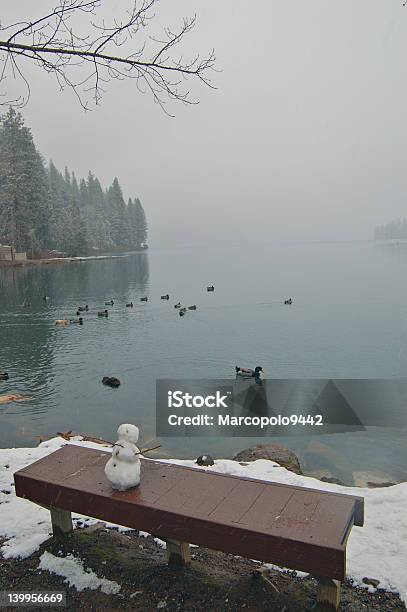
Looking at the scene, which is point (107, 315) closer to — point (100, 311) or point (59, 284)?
point (100, 311)

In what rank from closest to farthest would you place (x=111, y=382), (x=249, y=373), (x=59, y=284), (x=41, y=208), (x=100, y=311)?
(x=111, y=382) → (x=249, y=373) → (x=100, y=311) → (x=59, y=284) → (x=41, y=208)

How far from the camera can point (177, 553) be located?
523 centimetres

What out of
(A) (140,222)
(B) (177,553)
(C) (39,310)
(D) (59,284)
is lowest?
(C) (39,310)

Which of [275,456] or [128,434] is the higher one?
[128,434]

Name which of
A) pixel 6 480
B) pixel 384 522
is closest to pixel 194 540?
pixel 384 522

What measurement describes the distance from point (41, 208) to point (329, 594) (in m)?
86.4

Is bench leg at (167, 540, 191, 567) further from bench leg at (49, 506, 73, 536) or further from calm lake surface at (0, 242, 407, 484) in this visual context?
calm lake surface at (0, 242, 407, 484)

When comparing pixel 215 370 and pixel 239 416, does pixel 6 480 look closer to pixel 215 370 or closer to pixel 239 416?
pixel 239 416

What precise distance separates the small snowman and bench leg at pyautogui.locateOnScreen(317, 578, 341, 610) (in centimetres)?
212

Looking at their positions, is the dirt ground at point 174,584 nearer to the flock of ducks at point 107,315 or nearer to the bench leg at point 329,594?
the bench leg at point 329,594

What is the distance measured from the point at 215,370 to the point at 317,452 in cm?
970

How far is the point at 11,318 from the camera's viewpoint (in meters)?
35.2

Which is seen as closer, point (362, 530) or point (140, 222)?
point (362, 530)

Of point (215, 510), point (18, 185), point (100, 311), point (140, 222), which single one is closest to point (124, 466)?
point (215, 510)
